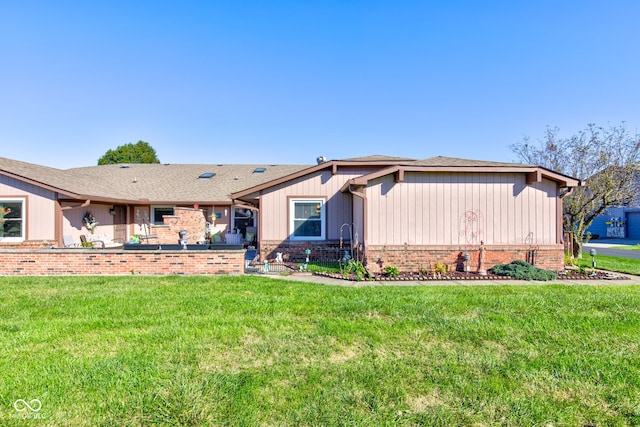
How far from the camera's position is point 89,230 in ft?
45.2

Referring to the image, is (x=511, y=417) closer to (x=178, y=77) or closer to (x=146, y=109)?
(x=178, y=77)

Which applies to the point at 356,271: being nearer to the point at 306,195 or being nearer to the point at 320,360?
the point at 306,195

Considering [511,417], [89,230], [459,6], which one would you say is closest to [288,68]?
[459,6]

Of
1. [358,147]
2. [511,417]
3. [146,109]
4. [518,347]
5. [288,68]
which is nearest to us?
[511,417]

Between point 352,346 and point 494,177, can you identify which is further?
point 494,177

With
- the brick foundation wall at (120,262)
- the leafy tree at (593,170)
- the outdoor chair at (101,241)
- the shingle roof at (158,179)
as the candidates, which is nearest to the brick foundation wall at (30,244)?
the outdoor chair at (101,241)

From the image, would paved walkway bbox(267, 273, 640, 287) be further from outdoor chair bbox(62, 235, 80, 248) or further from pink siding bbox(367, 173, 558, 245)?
outdoor chair bbox(62, 235, 80, 248)

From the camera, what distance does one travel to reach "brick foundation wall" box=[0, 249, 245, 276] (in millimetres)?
8531

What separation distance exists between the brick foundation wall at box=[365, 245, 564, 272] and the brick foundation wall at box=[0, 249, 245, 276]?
154 inches

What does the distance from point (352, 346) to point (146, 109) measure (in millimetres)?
18381

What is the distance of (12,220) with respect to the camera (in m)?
11.7

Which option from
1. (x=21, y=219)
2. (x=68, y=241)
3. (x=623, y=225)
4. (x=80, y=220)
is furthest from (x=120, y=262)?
(x=623, y=225)

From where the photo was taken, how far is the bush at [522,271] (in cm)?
825

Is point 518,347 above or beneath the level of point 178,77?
beneath
